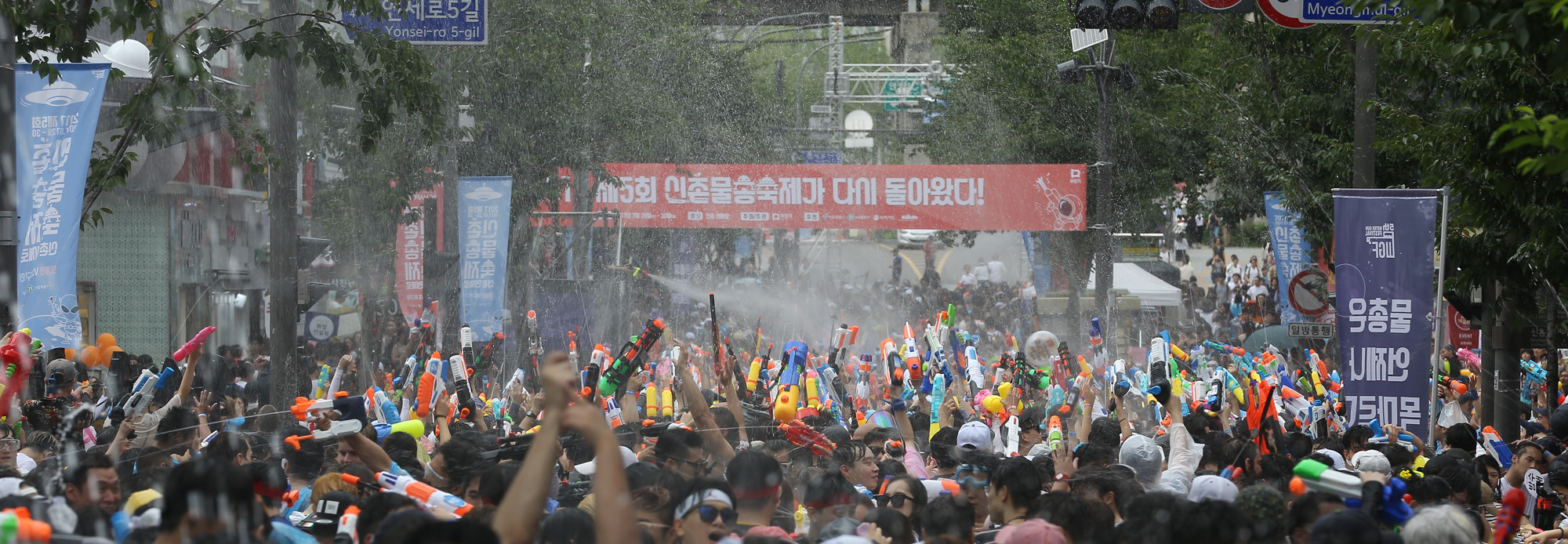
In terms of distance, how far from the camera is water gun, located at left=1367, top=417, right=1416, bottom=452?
295 inches

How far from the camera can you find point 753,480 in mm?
4402

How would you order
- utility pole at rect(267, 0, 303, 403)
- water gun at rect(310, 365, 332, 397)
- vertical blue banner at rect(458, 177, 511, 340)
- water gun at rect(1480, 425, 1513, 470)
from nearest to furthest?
water gun at rect(1480, 425, 1513, 470) → utility pole at rect(267, 0, 303, 403) → water gun at rect(310, 365, 332, 397) → vertical blue banner at rect(458, 177, 511, 340)

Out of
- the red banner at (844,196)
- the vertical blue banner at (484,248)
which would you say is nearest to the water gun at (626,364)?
the vertical blue banner at (484,248)

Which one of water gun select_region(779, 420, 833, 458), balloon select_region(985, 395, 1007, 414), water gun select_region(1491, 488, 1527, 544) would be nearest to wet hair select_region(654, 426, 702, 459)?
water gun select_region(779, 420, 833, 458)

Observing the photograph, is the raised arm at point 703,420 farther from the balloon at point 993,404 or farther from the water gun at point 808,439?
the balloon at point 993,404

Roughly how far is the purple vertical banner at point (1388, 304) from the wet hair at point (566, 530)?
5859 mm

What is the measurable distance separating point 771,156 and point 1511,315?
21.0 meters

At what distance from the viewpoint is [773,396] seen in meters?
8.89

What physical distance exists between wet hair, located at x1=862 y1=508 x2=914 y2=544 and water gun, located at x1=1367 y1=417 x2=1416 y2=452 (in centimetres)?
421

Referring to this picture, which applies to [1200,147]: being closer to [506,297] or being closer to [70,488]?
[506,297]

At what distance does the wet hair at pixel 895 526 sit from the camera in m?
4.18

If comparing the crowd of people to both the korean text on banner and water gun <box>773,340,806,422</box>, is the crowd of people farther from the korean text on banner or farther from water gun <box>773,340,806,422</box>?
the korean text on banner

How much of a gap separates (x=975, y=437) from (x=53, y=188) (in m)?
4.84

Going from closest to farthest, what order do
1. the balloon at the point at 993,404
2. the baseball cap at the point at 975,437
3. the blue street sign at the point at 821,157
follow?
the baseball cap at the point at 975,437 → the balloon at the point at 993,404 → the blue street sign at the point at 821,157
